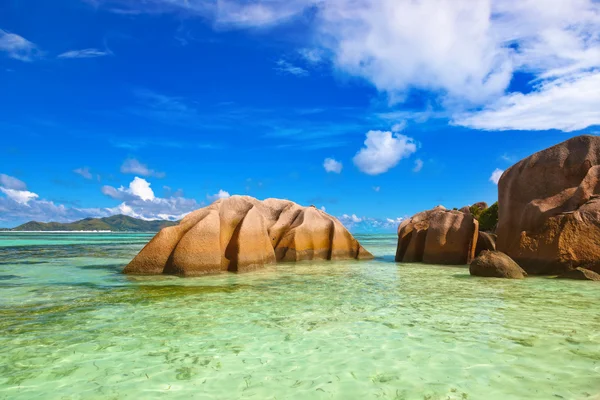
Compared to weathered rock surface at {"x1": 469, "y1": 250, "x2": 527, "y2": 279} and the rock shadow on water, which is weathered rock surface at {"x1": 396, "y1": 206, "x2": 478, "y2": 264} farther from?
the rock shadow on water

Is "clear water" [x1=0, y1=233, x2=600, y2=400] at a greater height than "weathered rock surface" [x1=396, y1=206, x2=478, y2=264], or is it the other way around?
"weathered rock surface" [x1=396, y1=206, x2=478, y2=264]

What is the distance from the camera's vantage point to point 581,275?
12.6 metres

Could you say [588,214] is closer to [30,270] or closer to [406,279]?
[406,279]

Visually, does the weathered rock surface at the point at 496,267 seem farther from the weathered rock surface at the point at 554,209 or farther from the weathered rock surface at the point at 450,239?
the weathered rock surface at the point at 450,239

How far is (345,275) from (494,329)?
7.97m

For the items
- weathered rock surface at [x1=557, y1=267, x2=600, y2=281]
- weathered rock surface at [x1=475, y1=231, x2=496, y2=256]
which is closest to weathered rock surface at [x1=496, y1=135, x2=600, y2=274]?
weathered rock surface at [x1=557, y1=267, x2=600, y2=281]

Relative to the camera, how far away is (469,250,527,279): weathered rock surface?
13276mm

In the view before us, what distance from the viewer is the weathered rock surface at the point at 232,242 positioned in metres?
13.8

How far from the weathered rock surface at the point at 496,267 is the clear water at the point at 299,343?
2365 millimetres

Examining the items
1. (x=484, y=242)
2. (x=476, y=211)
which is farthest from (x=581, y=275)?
(x=476, y=211)

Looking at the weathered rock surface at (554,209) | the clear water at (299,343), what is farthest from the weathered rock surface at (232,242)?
the weathered rock surface at (554,209)

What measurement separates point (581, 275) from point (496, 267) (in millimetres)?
2293

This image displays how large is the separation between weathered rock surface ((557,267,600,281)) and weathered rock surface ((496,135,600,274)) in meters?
0.73

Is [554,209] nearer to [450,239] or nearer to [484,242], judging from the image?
[450,239]
